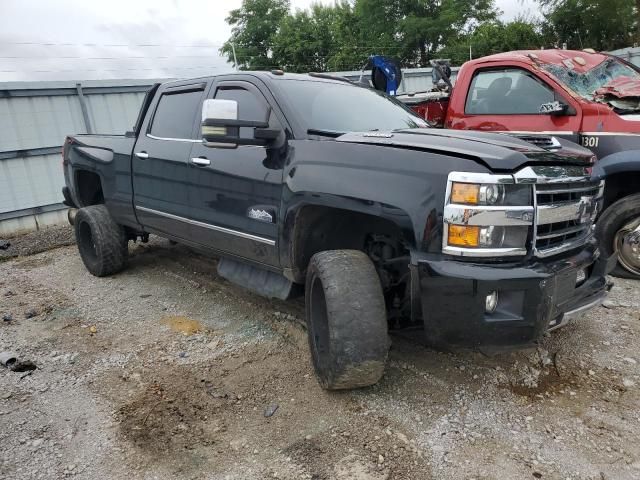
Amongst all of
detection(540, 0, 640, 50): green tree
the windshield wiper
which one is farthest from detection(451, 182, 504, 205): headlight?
detection(540, 0, 640, 50): green tree

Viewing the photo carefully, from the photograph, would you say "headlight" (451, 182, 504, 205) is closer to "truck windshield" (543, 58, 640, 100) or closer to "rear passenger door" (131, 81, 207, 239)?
"rear passenger door" (131, 81, 207, 239)

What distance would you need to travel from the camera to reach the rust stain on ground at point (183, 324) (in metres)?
4.12

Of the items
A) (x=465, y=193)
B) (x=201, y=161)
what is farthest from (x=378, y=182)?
(x=201, y=161)

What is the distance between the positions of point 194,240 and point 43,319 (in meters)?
1.56

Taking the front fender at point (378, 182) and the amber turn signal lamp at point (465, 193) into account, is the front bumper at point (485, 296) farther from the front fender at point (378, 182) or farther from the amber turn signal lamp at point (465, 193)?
the amber turn signal lamp at point (465, 193)

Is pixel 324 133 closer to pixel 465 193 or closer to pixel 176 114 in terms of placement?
pixel 465 193

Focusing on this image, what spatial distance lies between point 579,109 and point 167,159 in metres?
3.64

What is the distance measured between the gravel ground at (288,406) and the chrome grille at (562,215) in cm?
88

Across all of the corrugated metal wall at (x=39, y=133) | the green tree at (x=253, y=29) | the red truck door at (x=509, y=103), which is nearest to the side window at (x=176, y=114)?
the red truck door at (x=509, y=103)

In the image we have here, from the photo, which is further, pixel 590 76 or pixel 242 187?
pixel 590 76

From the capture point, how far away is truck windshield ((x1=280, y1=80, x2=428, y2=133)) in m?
3.49

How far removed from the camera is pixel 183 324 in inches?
167

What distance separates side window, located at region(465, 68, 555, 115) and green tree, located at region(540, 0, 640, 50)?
19085 mm

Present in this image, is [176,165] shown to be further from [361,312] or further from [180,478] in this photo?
[180,478]
